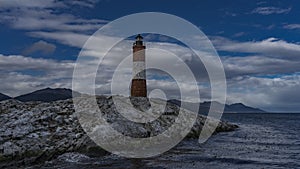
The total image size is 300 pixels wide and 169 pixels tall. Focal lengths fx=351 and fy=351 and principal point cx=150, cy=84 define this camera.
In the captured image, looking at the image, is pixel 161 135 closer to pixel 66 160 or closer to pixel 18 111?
pixel 66 160

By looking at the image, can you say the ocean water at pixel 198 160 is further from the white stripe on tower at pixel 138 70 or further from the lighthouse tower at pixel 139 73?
the white stripe on tower at pixel 138 70

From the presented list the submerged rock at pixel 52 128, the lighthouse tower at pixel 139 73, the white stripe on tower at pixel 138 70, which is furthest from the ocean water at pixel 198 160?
the white stripe on tower at pixel 138 70

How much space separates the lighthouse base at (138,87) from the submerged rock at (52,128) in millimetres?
6176

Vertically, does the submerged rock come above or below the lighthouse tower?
below

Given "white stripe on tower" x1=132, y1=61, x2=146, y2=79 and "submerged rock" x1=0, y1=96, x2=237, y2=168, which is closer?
"submerged rock" x1=0, y1=96, x2=237, y2=168

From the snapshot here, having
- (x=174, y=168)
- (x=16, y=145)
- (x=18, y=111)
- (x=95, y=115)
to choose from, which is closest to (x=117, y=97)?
(x=95, y=115)

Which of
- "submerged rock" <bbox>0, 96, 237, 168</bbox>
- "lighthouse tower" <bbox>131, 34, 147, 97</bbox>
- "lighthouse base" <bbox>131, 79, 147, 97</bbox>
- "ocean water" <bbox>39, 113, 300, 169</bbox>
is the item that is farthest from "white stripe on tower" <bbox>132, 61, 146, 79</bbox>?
"ocean water" <bbox>39, 113, 300, 169</bbox>

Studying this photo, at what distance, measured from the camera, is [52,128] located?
24.8 metres

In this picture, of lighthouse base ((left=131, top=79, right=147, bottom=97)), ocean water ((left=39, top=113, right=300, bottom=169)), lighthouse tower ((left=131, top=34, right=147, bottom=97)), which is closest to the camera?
ocean water ((left=39, top=113, right=300, bottom=169))

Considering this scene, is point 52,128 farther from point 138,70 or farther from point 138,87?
point 138,70

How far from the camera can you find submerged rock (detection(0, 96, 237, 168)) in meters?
22.0

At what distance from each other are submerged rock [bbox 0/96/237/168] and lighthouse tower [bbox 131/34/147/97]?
20.9 feet

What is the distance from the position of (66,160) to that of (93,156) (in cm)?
180

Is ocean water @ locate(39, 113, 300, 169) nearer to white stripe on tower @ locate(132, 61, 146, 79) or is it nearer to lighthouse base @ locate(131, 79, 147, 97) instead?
lighthouse base @ locate(131, 79, 147, 97)
